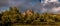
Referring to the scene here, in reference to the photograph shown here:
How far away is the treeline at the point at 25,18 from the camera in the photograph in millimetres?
1926

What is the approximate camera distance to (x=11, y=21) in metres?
1.92

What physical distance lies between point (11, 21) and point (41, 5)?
0.33 m

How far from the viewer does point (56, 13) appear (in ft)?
6.33

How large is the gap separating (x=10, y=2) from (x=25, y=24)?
0.86 feet

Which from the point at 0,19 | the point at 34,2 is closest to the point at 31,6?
the point at 34,2

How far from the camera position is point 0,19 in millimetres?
1930

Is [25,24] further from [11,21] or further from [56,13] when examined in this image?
[56,13]

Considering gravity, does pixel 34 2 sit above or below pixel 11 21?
above

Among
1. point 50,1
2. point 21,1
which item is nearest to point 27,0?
point 21,1

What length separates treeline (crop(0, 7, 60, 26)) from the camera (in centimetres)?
193

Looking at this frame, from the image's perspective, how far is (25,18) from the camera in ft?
6.34

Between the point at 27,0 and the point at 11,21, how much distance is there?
260 mm

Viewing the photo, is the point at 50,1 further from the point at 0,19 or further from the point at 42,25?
the point at 0,19

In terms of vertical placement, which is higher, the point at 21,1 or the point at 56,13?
the point at 21,1
